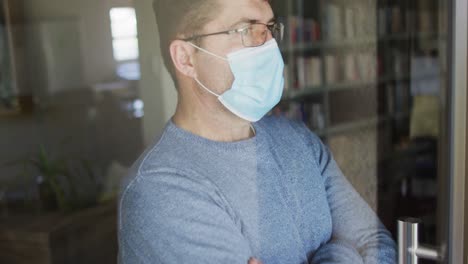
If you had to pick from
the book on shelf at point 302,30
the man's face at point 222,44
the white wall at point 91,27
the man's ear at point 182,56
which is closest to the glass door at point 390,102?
the book on shelf at point 302,30

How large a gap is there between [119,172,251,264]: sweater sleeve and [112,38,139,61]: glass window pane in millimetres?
222

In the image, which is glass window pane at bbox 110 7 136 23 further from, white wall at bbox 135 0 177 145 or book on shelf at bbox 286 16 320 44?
book on shelf at bbox 286 16 320 44

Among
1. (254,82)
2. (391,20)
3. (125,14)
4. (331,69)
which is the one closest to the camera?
(125,14)

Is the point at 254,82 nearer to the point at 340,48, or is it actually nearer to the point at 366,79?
the point at 340,48

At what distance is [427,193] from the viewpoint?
155cm

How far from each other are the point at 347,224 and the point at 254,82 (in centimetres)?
46

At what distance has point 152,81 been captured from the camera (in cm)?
108

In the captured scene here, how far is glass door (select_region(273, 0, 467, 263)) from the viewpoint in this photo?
135 centimetres

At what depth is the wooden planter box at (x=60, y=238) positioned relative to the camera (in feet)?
3.68

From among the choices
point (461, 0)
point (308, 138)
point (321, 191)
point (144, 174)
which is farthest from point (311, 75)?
point (144, 174)

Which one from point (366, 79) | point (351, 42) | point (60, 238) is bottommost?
point (60, 238)

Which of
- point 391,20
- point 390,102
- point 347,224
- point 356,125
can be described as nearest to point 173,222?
point 347,224


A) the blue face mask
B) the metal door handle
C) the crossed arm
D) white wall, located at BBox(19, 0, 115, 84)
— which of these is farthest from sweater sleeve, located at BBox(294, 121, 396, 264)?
white wall, located at BBox(19, 0, 115, 84)

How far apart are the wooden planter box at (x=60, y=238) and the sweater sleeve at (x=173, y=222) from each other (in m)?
0.06
